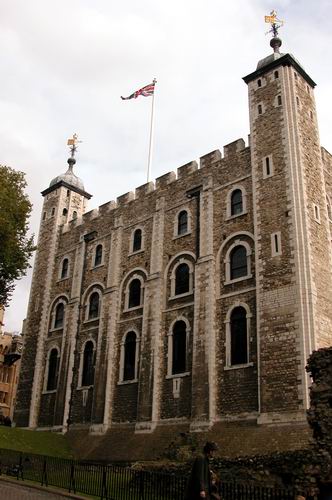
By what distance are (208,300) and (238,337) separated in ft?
7.84

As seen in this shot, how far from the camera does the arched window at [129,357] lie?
28.5 meters

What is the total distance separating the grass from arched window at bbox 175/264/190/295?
10171 millimetres

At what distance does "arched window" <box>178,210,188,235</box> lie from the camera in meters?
29.1

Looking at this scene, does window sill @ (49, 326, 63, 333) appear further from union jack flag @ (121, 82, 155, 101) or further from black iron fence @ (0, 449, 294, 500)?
union jack flag @ (121, 82, 155, 101)

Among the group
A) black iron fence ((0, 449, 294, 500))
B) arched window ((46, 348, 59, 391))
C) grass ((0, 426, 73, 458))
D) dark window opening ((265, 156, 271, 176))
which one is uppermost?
dark window opening ((265, 156, 271, 176))

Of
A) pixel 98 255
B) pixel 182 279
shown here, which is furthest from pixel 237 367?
pixel 98 255

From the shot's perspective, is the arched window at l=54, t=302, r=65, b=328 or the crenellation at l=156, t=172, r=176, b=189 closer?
the crenellation at l=156, t=172, r=176, b=189

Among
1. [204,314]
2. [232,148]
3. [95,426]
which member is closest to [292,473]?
[204,314]

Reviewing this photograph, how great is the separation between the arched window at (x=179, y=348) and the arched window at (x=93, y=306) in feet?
24.0

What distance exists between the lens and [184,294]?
2709cm

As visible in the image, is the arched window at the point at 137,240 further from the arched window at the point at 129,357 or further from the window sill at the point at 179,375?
the window sill at the point at 179,375

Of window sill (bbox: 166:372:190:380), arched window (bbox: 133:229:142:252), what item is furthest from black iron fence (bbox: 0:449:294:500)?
arched window (bbox: 133:229:142:252)

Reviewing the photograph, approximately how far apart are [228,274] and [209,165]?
22.3 feet

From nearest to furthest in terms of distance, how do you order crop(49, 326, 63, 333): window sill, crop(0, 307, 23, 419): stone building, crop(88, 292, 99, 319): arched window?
crop(88, 292, 99, 319): arched window, crop(49, 326, 63, 333): window sill, crop(0, 307, 23, 419): stone building
